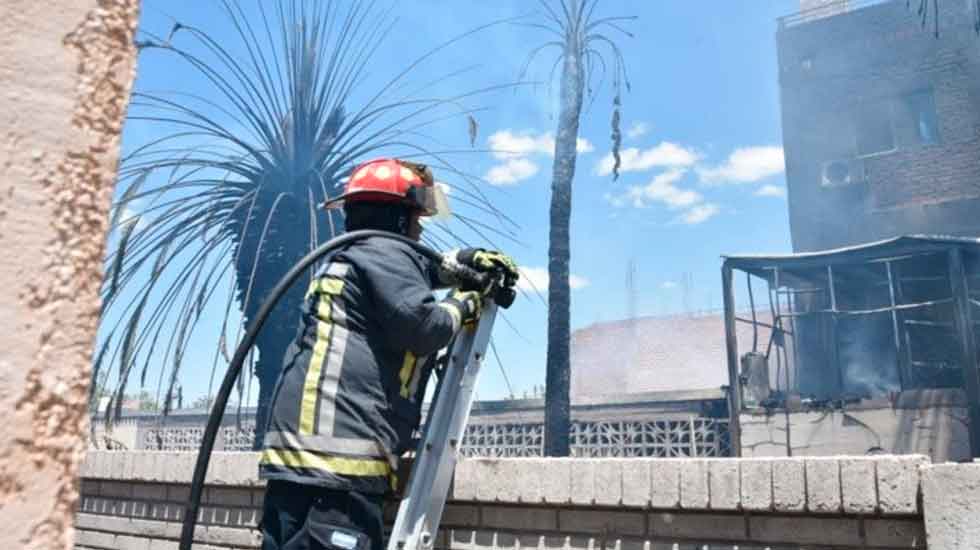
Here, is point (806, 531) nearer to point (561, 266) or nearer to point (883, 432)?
point (561, 266)

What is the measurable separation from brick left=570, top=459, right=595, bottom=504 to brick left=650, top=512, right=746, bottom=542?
8.9 inches

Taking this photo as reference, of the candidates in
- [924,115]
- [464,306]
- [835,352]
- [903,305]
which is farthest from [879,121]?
[464,306]

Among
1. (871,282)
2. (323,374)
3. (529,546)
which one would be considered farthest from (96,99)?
(871,282)

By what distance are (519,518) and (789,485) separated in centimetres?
98

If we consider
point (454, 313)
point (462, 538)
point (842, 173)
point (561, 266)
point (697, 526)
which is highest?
point (842, 173)

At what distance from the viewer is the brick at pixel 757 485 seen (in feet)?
7.80

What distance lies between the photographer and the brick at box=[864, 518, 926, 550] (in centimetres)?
216

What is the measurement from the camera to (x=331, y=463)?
256 centimetres

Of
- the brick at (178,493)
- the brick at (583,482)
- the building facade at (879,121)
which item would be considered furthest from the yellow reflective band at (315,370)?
the building facade at (879,121)

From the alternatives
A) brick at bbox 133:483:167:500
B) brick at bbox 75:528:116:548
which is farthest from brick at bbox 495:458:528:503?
brick at bbox 75:528:116:548

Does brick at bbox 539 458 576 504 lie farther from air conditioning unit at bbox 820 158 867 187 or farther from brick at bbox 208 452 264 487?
air conditioning unit at bbox 820 158 867 187

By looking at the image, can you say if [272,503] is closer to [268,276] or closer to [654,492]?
[654,492]

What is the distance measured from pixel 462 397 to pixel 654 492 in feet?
2.54

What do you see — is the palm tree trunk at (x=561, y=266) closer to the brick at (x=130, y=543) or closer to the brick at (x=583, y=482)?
the brick at (x=130, y=543)
